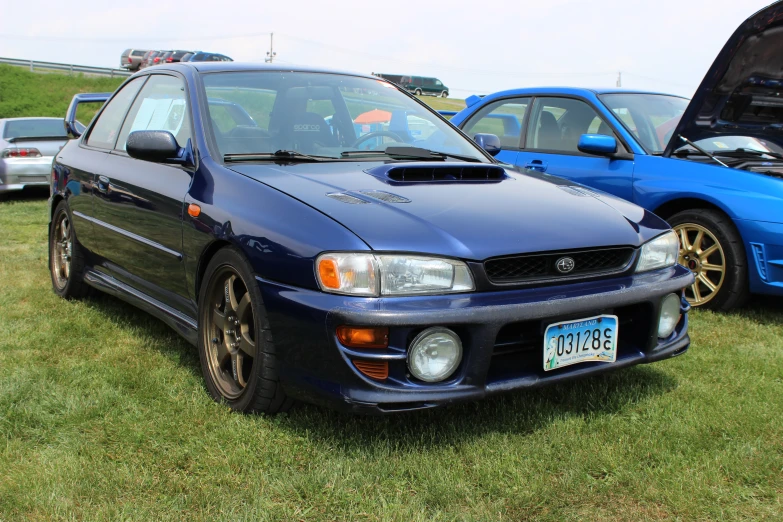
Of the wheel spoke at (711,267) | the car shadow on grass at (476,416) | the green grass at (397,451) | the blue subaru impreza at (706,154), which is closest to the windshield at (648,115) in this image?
the blue subaru impreza at (706,154)

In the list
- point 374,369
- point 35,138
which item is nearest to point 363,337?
point 374,369

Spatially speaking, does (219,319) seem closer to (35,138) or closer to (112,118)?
(112,118)


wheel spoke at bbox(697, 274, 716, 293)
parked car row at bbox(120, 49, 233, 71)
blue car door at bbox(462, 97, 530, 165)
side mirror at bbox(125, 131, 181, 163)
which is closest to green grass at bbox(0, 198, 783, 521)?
wheel spoke at bbox(697, 274, 716, 293)

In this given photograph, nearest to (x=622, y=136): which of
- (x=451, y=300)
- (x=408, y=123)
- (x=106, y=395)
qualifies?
(x=408, y=123)

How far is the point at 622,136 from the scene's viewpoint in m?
5.47

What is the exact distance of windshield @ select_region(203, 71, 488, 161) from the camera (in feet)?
12.1

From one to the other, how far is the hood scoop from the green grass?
3.27 feet

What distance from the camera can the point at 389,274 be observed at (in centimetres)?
265

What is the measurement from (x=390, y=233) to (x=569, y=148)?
11.4 ft

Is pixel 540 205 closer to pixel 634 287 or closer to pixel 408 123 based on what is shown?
pixel 634 287

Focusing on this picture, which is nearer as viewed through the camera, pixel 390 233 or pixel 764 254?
pixel 390 233

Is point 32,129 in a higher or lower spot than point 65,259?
higher

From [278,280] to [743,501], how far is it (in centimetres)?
174

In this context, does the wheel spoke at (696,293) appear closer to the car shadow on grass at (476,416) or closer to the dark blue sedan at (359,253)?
the car shadow on grass at (476,416)
